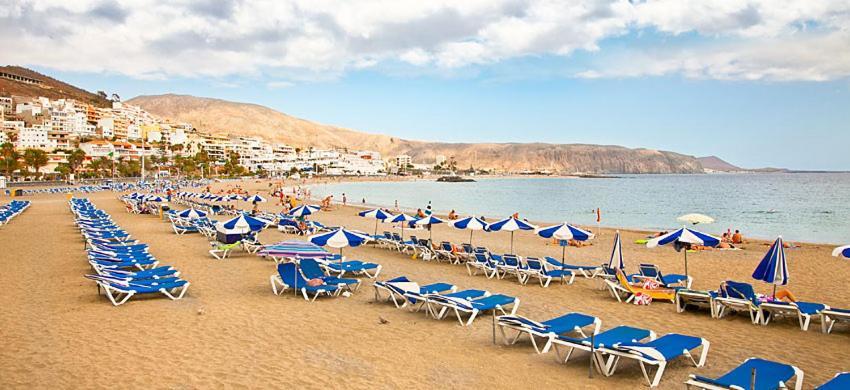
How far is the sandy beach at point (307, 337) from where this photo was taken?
5520mm

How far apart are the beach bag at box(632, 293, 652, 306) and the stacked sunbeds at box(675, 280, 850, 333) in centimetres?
53

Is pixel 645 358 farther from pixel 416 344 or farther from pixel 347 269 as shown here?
pixel 347 269

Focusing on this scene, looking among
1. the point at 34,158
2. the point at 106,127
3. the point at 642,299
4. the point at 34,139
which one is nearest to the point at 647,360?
the point at 642,299

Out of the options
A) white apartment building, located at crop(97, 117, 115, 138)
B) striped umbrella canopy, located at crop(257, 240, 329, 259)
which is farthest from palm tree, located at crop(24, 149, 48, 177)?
striped umbrella canopy, located at crop(257, 240, 329, 259)

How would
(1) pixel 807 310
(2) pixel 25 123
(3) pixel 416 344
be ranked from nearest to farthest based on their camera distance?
(3) pixel 416 344
(1) pixel 807 310
(2) pixel 25 123

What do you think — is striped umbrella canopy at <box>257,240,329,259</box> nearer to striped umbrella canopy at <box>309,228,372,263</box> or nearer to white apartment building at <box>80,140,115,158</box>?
striped umbrella canopy at <box>309,228,372,263</box>

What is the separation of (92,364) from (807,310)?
29.5ft

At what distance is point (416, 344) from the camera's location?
22.2ft

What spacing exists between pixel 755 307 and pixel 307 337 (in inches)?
249

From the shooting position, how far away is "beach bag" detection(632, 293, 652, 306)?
30.0 ft

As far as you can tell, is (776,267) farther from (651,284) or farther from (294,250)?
(294,250)

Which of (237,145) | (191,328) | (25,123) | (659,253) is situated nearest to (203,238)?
(191,328)

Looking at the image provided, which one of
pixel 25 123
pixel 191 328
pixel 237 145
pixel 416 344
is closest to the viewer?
pixel 416 344

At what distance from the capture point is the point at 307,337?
274 inches
